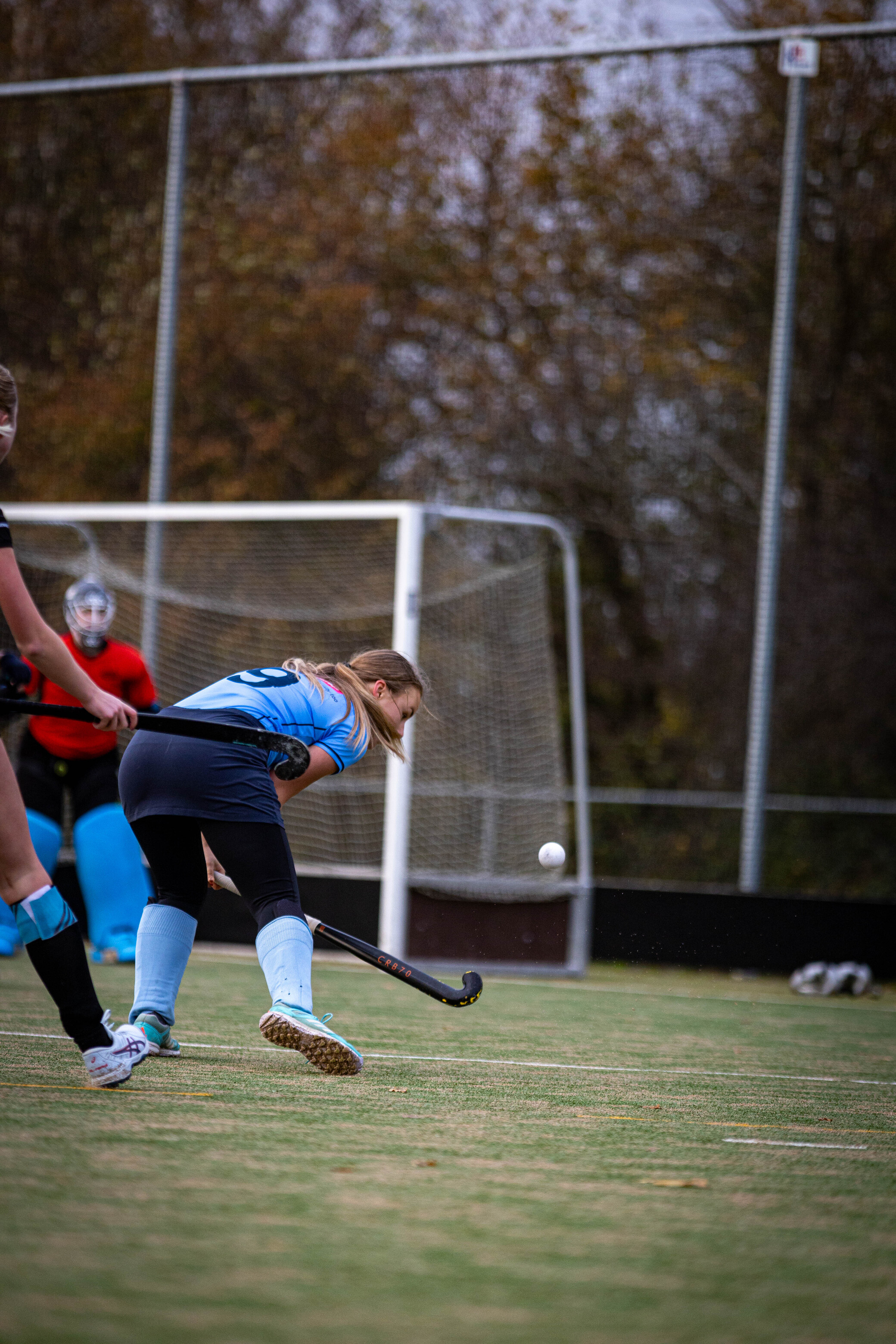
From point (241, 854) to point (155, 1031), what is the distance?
1.95 ft

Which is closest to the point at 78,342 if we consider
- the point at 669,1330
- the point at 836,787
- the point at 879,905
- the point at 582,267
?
the point at 582,267

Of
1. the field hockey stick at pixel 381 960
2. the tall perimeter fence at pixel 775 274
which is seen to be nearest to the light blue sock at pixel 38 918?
the field hockey stick at pixel 381 960

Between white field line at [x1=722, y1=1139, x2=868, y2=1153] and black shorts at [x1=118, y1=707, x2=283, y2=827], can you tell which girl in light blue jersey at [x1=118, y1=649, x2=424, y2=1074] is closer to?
black shorts at [x1=118, y1=707, x2=283, y2=827]

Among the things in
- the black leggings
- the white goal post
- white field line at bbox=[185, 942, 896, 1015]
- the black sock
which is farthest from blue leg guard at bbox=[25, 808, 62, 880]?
the black sock

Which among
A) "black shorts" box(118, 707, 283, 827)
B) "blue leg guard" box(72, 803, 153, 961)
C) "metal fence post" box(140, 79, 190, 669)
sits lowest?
"blue leg guard" box(72, 803, 153, 961)

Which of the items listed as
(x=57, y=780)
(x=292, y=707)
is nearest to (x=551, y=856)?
(x=292, y=707)

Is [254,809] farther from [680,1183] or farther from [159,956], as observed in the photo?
[680,1183]

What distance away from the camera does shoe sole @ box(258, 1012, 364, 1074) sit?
3764 mm

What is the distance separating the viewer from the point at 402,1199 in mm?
2570

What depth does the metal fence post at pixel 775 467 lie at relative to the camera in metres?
9.09

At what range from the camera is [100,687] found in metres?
7.18

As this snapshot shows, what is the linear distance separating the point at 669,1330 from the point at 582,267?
12310 millimetres

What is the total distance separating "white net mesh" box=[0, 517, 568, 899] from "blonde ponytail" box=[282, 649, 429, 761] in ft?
16.9

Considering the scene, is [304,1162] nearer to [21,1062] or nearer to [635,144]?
[21,1062]
